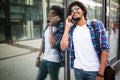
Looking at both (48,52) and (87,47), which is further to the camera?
(48,52)

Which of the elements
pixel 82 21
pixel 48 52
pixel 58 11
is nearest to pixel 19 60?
pixel 48 52

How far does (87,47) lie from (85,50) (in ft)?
0.13

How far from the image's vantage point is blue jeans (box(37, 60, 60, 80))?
11.6ft

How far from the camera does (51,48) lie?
350cm

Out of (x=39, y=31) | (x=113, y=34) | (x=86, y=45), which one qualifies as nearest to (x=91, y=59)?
(x=86, y=45)

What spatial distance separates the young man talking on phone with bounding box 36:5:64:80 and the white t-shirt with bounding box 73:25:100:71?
2.10 feet

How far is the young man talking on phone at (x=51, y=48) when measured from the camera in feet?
11.5

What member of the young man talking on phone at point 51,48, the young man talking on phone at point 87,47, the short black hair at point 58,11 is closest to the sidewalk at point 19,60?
the young man talking on phone at point 51,48

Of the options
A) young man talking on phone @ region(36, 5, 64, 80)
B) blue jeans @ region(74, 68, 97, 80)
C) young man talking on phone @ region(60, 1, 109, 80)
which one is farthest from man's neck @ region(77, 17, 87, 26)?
young man talking on phone @ region(36, 5, 64, 80)

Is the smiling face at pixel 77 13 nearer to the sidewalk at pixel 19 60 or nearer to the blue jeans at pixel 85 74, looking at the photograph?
the blue jeans at pixel 85 74

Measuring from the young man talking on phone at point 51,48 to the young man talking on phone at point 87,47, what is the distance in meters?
0.57

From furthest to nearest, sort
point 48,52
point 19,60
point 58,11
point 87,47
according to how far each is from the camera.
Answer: point 58,11
point 48,52
point 19,60
point 87,47

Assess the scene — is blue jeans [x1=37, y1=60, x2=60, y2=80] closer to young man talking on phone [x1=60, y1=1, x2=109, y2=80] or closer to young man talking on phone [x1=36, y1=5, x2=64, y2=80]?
young man talking on phone [x1=36, y1=5, x2=64, y2=80]

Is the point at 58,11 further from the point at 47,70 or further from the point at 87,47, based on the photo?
the point at 87,47
